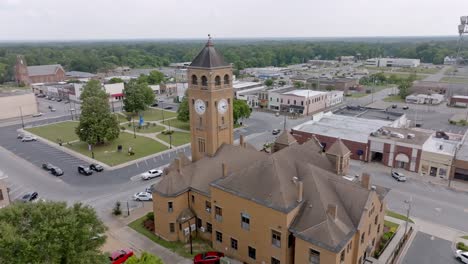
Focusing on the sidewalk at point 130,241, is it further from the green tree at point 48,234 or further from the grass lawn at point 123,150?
the grass lawn at point 123,150

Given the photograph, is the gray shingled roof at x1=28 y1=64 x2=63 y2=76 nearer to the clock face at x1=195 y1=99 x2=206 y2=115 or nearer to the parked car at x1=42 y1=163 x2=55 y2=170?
the parked car at x1=42 y1=163 x2=55 y2=170

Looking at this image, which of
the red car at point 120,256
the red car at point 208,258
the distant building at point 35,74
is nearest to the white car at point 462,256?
the red car at point 208,258

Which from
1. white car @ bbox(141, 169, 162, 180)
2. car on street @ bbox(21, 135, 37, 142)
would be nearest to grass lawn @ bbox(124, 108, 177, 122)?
car on street @ bbox(21, 135, 37, 142)

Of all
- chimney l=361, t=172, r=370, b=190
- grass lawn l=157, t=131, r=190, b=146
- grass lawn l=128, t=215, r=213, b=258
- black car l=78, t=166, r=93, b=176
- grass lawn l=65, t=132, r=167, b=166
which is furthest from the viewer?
grass lawn l=157, t=131, r=190, b=146

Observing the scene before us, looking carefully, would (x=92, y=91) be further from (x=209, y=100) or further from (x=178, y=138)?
(x=209, y=100)

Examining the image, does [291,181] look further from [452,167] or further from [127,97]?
[127,97]

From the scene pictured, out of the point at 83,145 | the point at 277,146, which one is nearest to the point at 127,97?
the point at 83,145

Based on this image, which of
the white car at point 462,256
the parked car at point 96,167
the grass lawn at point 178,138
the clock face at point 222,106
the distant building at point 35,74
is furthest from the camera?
the distant building at point 35,74

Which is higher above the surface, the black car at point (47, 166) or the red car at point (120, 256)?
the black car at point (47, 166)
